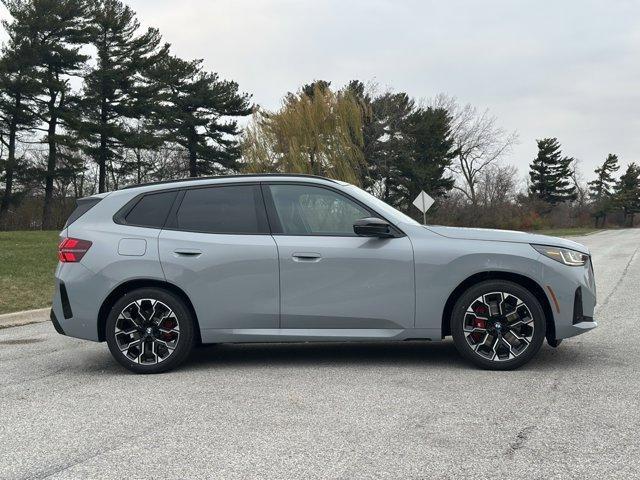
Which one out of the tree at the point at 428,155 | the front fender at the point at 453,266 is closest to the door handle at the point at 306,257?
the front fender at the point at 453,266

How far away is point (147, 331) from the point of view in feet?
18.3

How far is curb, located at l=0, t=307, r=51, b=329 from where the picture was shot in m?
9.10

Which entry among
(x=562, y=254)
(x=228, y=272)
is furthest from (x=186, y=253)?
(x=562, y=254)

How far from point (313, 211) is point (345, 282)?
72 centimetres

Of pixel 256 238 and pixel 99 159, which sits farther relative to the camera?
pixel 99 159

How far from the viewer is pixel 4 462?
358cm

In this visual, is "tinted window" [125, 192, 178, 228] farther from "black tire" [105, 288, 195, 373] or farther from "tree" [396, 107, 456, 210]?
"tree" [396, 107, 456, 210]

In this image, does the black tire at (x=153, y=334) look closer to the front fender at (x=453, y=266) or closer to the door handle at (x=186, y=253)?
the door handle at (x=186, y=253)

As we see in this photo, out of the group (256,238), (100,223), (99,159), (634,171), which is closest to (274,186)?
(256,238)

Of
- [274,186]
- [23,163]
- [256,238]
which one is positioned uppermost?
[23,163]

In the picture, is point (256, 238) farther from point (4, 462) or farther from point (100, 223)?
point (4, 462)

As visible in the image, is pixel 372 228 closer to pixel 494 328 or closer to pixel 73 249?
pixel 494 328

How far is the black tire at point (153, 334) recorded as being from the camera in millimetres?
5531

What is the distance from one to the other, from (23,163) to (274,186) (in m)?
43.6
